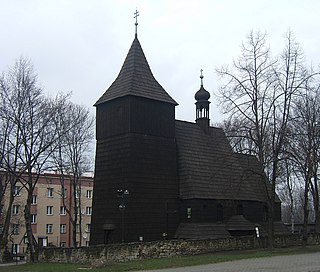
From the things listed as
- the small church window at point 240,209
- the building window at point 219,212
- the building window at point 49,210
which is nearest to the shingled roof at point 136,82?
the building window at point 219,212

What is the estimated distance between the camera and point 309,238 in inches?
1570

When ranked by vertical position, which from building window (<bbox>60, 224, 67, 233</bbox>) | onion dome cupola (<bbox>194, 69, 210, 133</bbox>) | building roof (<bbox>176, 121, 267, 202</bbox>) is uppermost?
onion dome cupola (<bbox>194, 69, 210, 133</bbox>)

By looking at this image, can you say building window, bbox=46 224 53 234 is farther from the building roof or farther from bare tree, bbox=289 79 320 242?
bare tree, bbox=289 79 320 242

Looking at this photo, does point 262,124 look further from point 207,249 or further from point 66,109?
point 66,109

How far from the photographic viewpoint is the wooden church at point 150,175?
34.6 meters

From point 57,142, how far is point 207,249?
502 inches

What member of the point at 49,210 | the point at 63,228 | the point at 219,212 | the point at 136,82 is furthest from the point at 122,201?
the point at 63,228

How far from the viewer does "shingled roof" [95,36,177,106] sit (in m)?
36.5

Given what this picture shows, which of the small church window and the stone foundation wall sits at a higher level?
the small church window

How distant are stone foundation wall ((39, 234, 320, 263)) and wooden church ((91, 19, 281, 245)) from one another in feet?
9.48

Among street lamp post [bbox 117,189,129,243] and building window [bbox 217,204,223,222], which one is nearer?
street lamp post [bbox 117,189,129,243]

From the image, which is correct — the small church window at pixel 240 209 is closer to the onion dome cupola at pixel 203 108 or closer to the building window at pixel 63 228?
the onion dome cupola at pixel 203 108

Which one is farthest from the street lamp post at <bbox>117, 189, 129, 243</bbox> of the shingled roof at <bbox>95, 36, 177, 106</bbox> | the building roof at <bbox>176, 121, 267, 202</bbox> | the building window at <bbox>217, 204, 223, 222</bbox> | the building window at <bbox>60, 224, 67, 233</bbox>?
the building window at <bbox>60, 224, 67, 233</bbox>

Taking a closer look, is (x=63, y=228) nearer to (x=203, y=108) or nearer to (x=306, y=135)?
(x=203, y=108)
